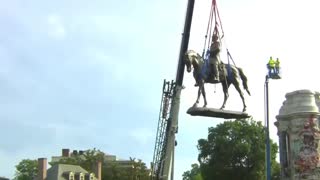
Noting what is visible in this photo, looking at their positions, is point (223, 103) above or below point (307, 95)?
below

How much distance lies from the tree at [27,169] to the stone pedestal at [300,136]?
197 ft

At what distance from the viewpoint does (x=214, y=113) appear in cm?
1914

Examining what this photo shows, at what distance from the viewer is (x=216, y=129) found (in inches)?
3130

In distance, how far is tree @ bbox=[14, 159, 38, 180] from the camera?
10775 centimetres

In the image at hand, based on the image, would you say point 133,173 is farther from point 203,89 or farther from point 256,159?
point 203,89

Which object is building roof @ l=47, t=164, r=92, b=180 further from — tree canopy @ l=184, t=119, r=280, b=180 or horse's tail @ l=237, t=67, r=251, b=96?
horse's tail @ l=237, t=67, r=251, b=96

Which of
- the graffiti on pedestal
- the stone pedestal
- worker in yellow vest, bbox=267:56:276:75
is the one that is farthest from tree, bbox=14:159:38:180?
worker in yellow vest, bbox=267:56:276:75

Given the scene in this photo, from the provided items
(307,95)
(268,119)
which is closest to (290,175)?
(307,95)

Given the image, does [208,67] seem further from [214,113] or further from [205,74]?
[214,113]

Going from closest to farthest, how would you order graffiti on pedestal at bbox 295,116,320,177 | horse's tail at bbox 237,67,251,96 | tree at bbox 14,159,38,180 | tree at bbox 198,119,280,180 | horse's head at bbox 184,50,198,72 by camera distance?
1. horse's head at bbox 184,50,198,72
2. horse's tail at bbox 237,67,251,96
3. graffiti on pedestal at bbox 295,116,320,177
4. tree at bbox 198,119,280,180
5. tree at bbox 14,159,38,180

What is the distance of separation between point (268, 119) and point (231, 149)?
35906 millimetres

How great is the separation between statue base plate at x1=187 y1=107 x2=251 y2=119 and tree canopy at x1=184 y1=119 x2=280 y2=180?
5598 centimetres

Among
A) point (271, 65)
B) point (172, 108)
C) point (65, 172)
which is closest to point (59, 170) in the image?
point (65, 172)

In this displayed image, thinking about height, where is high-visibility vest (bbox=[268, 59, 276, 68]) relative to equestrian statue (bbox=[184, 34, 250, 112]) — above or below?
above
